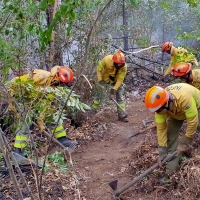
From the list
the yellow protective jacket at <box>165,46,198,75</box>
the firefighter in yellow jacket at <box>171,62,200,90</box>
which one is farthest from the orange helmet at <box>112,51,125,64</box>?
the firefighter in yellow jacket at <box>171,62,200,90</box>

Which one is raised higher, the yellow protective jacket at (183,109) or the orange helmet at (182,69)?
the orange helmet at (182,69)

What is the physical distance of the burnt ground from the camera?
4180 millimetres

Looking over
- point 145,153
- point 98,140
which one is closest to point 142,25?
point 98,140

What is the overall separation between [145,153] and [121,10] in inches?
301

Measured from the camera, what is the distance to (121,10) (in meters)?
11.7

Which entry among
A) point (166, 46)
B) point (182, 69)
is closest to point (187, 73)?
point (182, 69)

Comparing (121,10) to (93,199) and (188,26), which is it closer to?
(188,26)

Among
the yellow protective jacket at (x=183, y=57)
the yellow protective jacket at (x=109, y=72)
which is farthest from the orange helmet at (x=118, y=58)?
the yellow protective jacket at (x=183, y=57)

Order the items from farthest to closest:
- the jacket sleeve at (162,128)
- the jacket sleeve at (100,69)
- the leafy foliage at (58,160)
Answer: the jacket sleeve at (100,69) < the leafy foliage at (58,160) < the jacket sleeve at (162,128)

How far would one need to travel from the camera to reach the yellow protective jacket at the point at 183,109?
4285mm

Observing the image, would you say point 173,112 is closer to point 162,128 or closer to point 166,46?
point 162,128

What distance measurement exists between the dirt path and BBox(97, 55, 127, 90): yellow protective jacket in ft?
3.26

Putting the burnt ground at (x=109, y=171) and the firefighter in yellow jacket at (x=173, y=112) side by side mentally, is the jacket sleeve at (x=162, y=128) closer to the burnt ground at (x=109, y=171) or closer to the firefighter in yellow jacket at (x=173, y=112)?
the firefighter in yellow jacket at (x=173, y=112)

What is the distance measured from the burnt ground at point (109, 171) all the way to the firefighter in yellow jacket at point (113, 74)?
49cm
